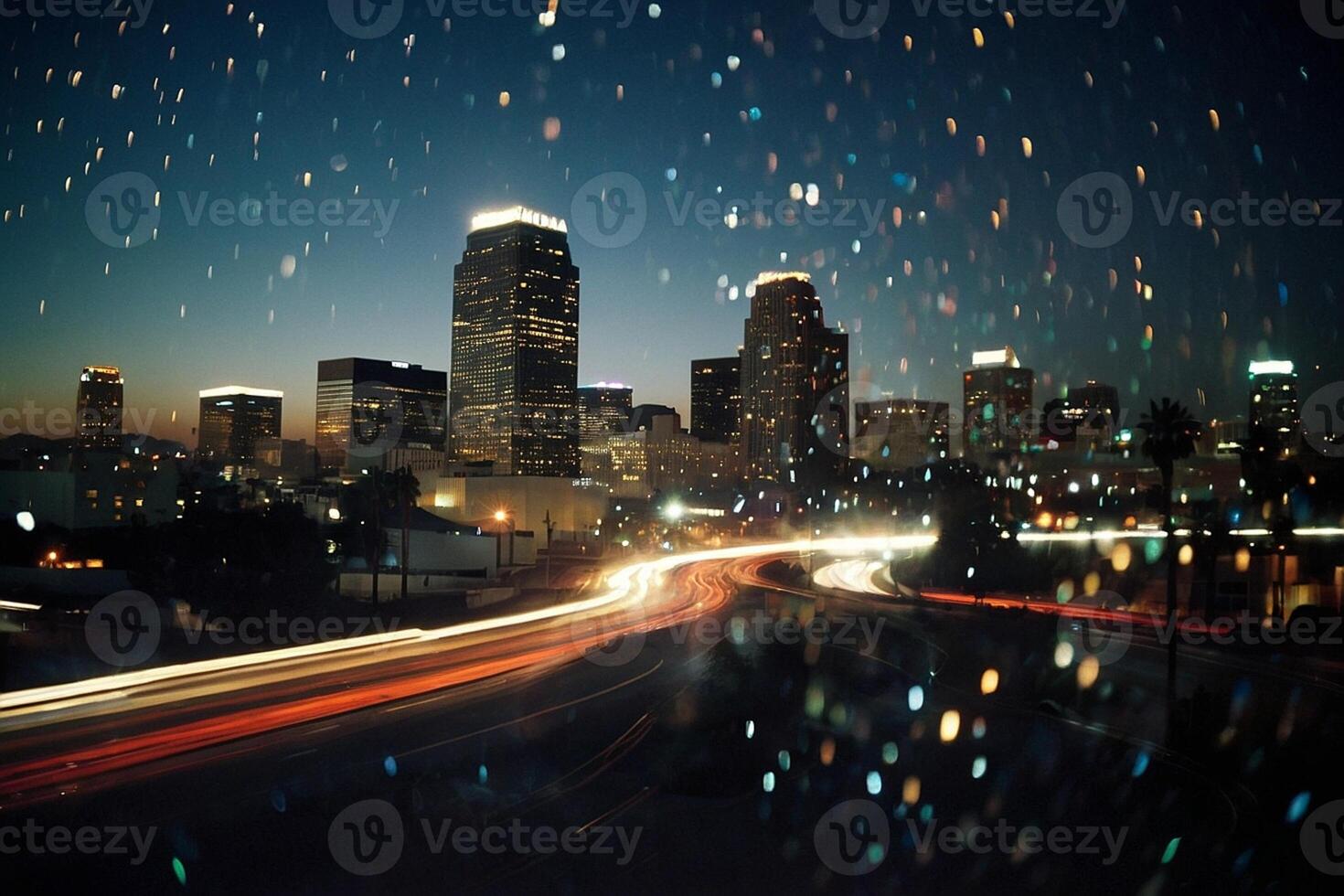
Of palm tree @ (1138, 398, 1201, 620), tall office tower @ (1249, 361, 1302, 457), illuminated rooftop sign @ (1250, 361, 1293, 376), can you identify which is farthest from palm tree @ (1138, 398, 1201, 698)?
illuminated rooftop sign @ (1250, 361, 1293, 376)

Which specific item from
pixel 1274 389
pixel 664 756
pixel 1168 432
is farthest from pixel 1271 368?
pixel 664 756

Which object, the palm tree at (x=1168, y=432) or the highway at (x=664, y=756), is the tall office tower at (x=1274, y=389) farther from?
the highway at (x=664, y=756)

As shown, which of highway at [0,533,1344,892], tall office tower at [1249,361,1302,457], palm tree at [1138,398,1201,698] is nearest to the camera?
highway at [0,533,1344,892]

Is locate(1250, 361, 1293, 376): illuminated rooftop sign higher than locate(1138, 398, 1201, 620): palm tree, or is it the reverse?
locate(1250, 361, 1293, 376): illuminated rooftop sign

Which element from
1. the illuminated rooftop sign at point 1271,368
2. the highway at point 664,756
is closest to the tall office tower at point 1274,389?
the illuminated rooftop sign at point 1271,368

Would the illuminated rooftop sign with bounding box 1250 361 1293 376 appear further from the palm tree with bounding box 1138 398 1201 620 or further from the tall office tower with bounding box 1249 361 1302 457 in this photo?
the palm tree with bounding box 1138 398 1201 620

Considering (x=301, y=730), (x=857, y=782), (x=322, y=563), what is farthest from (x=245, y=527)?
(x=857, y=782)

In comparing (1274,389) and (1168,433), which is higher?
(1274,389)

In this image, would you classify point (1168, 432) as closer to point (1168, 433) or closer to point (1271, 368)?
point (1168, 433)
